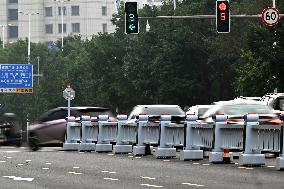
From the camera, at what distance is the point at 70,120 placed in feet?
125

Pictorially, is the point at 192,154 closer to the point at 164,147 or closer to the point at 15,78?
the point at 164,147

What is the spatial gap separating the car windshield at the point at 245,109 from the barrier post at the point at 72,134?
7868mm

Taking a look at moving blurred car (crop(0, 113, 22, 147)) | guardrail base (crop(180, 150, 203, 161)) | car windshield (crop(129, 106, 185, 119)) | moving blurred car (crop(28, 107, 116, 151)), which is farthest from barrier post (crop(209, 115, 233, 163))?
moving blurred car (crop(0, 113, 22, 147))

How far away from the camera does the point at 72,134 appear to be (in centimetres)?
3791

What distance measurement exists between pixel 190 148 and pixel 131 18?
17845mm

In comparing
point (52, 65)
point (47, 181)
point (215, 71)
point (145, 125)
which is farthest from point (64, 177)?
point (52, 65)

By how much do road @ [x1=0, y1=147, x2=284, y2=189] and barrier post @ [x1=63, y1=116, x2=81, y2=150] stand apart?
28.0ft

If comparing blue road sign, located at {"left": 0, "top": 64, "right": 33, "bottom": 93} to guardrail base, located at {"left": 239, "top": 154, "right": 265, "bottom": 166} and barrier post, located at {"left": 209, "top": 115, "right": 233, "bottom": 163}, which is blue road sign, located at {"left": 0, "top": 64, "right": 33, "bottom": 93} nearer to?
barrier post, located at {"left": 209, "top": 115, "right": 233, "bottom": 163}

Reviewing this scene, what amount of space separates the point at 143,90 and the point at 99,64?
13.3 meters

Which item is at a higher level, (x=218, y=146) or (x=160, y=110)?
(x=160, y=110)

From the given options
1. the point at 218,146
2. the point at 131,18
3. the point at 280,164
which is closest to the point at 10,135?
the point at 131,18

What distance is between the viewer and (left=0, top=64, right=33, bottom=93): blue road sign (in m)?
88.8

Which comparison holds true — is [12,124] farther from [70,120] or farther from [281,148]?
[281,148]

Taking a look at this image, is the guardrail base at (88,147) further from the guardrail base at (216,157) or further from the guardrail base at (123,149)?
the guardrail base at (216,157)
